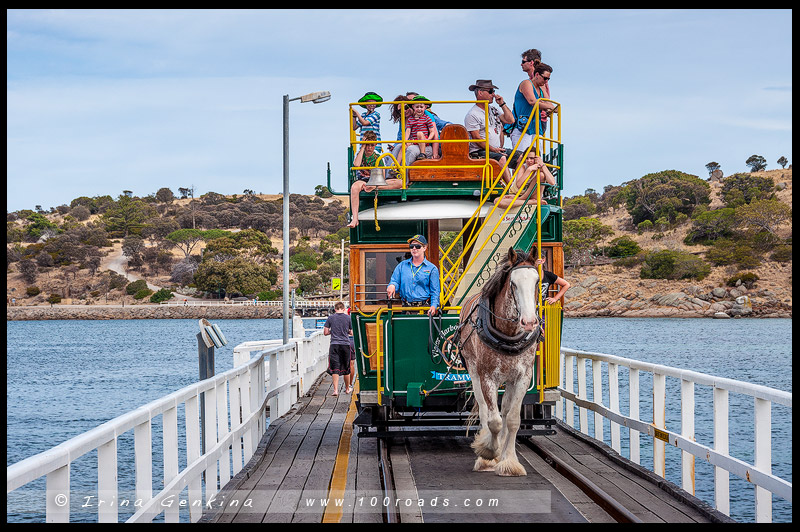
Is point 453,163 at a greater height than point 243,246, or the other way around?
point 243,246

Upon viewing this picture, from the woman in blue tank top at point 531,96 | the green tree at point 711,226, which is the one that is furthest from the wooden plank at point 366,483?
the green tree at point 711,226

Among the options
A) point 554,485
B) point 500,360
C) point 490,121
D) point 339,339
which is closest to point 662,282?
point 339,339

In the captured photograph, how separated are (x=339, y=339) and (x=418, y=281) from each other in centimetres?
698

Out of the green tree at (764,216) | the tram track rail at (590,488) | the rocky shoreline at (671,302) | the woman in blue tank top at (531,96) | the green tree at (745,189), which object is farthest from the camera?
the green tree at (745,189)

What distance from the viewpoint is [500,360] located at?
32.3 ft

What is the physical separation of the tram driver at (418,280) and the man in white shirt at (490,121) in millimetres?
2403

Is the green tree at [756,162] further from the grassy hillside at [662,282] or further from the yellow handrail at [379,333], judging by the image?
the yellow handrail at [379,333]

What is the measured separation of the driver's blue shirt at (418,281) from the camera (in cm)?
1115

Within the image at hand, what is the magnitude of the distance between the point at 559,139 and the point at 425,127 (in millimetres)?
2343

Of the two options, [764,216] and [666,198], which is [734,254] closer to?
[764,216]

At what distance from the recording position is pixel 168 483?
283 inches

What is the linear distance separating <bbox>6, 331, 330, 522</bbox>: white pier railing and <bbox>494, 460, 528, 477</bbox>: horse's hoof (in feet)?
9.83

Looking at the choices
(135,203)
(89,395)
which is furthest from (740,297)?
(135,203)

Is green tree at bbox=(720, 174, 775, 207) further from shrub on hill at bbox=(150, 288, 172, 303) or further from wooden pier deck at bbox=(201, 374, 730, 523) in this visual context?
wooden pier deck at bbox=(201, 374, 730, 523)
